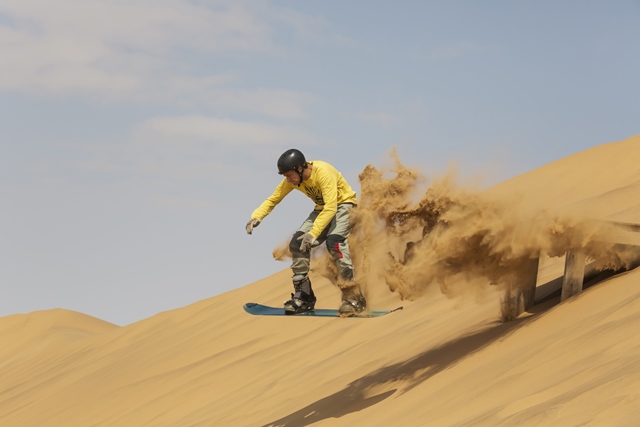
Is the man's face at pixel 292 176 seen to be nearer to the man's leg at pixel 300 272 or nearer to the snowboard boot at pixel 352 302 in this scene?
the man's leg at pixel 300 272

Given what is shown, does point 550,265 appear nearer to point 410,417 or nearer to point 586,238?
point 586,238

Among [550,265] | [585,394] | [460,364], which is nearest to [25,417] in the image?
[550,265]

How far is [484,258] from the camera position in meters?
7.29

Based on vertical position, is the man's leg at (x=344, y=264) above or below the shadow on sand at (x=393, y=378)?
above

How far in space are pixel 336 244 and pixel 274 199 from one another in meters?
0.82

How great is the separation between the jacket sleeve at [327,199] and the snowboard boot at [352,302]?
1.96ft

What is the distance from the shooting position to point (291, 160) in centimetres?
748

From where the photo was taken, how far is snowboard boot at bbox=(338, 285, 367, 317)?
25.0 ft

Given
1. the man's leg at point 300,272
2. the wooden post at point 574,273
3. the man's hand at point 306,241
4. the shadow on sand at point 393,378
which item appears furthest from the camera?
the man's leg at point 300,272

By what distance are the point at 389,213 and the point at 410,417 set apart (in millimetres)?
1982

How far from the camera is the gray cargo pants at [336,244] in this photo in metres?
7.66

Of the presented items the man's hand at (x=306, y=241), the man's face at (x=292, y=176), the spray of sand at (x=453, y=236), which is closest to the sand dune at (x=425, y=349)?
the spray of sand at (x=453, y=236)

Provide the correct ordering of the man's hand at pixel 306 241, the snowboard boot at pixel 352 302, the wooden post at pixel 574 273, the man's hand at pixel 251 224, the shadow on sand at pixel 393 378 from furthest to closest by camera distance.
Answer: the man's hand at pixel 251 224 → the snowboard boot at pixel 352 302 → the man's hand at pixel 306 241 → the shadow on sand at pixel 393 378 → the wooden post at pixel 574 273

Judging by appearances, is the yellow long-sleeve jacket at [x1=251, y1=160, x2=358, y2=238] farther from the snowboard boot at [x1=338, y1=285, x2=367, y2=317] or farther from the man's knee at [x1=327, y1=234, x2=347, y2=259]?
the snowboard boot at [x1=338, y1=285, x2=367, y2=317]
